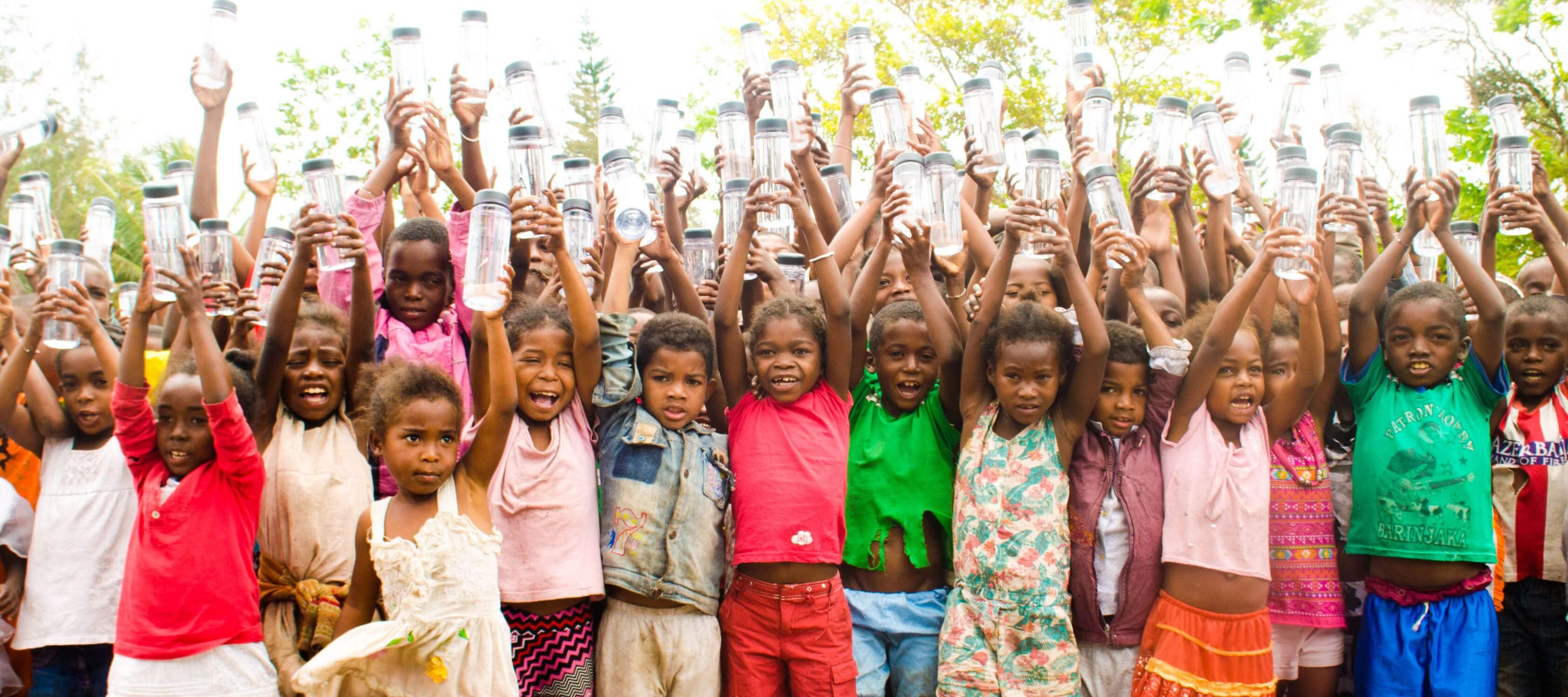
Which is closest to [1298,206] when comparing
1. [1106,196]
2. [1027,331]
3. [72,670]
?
[1106,196]

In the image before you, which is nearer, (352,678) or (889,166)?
(352,678)

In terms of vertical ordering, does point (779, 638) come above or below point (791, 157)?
below

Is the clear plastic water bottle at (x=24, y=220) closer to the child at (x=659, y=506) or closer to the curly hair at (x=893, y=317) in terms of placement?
the child at (x=659, y=506)

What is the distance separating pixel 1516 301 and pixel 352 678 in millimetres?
3946

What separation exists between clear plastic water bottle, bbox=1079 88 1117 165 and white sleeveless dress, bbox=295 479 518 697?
2.75m

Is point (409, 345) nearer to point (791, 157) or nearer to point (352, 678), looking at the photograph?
point (352, 678)

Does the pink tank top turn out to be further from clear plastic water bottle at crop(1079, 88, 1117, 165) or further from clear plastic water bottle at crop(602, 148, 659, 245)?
clear plastic water bottle at crop(602, 148, 659, 245)

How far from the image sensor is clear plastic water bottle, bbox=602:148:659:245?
3.86 m

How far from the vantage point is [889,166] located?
3.91 m

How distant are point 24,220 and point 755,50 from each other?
298 cm

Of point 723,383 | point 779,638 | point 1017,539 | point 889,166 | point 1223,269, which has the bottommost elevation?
point 779,638

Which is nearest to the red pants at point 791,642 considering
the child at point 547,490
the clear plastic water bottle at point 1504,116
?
the child at point 547,490

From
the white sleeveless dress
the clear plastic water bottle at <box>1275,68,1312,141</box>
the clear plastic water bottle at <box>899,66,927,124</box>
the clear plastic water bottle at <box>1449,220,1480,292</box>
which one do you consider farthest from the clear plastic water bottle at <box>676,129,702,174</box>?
the clear plastic water bottle at <box>1449,220,1480,292</box>

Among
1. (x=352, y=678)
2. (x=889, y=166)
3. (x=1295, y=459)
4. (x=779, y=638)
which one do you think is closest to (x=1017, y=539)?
(x=779, y=638)
